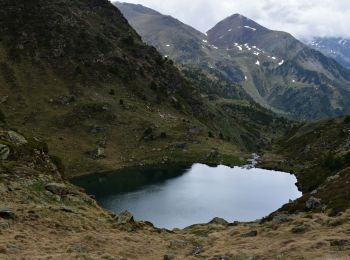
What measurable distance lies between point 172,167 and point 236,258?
99.8 metres

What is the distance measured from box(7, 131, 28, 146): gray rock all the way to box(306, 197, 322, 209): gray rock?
4160 centimetres

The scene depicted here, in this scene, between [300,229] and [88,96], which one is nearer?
[300,229]

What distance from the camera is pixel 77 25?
185 metres

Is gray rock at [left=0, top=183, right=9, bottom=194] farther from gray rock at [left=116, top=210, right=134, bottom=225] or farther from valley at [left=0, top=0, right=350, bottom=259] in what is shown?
gray rock at [left=116, top=210, right=134, bottom=225]

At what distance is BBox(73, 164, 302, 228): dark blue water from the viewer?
275 ft

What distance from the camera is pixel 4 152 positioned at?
58562mm

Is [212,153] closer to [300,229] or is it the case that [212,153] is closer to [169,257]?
[300,229]

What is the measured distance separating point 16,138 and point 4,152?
25.5 feet

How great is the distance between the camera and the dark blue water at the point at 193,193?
83812 mm

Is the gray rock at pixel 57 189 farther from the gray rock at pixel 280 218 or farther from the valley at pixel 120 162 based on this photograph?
the gray rock at pixel 280 218

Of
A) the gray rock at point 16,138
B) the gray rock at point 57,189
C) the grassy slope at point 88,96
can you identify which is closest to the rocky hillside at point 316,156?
the grassy slope at point 88,96

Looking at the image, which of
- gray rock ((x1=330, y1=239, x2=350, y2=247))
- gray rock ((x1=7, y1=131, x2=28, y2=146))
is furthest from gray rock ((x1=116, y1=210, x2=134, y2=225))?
gray rock ((x1=330, y1=239, x2=350, y2=247))

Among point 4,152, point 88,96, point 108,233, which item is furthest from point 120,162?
point 108,233

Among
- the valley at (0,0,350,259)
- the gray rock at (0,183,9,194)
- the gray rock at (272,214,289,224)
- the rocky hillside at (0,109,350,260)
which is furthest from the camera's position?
the gray rock at (0,183,9,194)
